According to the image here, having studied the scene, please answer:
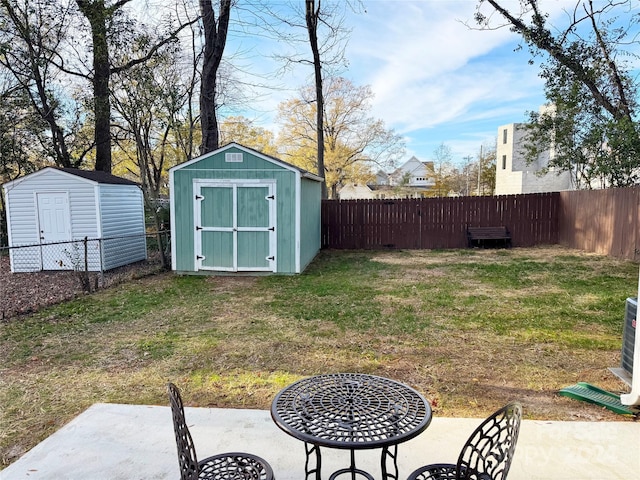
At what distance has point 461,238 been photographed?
11.8 metres

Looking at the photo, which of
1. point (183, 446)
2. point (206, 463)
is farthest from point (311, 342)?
point (183, 446)

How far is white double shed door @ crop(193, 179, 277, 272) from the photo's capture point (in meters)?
7.41

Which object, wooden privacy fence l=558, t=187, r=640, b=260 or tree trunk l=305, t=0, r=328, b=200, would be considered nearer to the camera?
wooden privacy fence l=558, t=187, r=640, b=260

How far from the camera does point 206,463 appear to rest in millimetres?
1621

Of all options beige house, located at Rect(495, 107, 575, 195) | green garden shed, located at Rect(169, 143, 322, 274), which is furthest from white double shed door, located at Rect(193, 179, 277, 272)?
beige house, located at Rect(495, 107, 575, 195)

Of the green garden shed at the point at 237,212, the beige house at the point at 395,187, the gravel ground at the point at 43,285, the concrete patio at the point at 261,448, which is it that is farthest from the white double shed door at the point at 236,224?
the beige house at the point at 395,187

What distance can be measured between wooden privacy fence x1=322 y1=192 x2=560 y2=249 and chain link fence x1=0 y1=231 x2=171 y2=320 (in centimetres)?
502

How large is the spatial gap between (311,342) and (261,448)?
186 cm

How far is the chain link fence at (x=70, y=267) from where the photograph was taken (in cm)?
646

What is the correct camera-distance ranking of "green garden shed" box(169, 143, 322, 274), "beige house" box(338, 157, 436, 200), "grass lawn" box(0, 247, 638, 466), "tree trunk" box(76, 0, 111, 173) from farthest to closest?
"beige house" box(338, 157, 436, 200)
"tree trunk" box(76, 0, 111, 173)
"green garden shed" box(169, 143, 322, 274)
"grass lawn" box(0, 247, 638, 466)

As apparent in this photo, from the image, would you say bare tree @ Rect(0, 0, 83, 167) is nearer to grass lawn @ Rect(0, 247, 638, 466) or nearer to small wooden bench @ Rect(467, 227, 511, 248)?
grass lawn @ Rect(0, 247, 638, 466)

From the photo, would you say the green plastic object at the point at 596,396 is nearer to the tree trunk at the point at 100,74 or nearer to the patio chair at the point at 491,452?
the patio chair at the point at 491,452

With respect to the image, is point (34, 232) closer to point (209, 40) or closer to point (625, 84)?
point (209, 40)

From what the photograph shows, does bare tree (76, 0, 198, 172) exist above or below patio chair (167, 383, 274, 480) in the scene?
above
